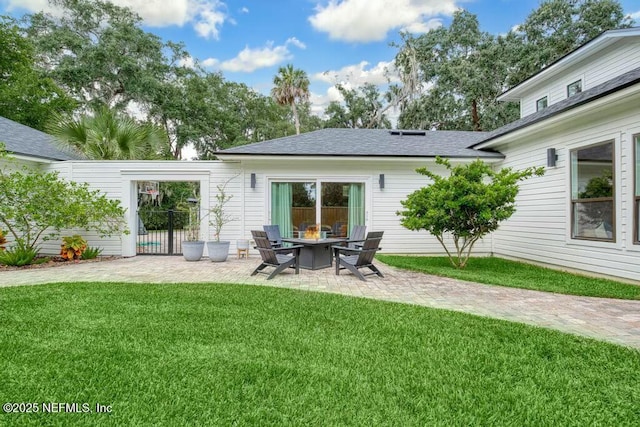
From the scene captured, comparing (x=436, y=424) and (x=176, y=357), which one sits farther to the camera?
(x=176, y=357)

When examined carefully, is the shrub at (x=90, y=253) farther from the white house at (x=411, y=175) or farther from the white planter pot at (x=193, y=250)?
the white planter pot at (x=193, y=250)

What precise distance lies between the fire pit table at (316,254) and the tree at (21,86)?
706 inches

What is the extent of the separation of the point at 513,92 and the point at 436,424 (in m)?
12.8

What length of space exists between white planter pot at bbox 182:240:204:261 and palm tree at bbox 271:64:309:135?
16.8m

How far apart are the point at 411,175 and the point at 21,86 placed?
20490 mm

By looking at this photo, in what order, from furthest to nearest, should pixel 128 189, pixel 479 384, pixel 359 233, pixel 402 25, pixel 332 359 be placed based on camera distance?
pixel 402 25 < pixel 128 189 < pixel 359 233 < pixel 332 359 < pixel 479 384

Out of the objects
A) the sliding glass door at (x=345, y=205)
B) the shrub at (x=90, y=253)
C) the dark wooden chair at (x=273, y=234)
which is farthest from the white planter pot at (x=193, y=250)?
the sliding glass door at (x=345, y=205)

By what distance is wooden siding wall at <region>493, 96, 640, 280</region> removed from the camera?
624 cm

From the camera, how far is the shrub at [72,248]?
890cm

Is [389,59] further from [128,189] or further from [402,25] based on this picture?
[128,189]

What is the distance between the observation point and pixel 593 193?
7.10 metres

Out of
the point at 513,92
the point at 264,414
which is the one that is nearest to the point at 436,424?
the point at 264,414

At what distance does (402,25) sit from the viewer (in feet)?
78.4

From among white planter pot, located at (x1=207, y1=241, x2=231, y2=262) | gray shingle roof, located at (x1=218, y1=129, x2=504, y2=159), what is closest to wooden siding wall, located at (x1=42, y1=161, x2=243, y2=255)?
gray shingle roof, located at (x1=218, y1=129, x2=504, y2=159)
